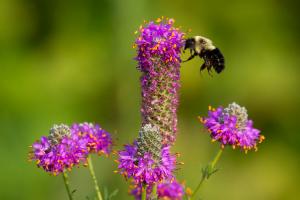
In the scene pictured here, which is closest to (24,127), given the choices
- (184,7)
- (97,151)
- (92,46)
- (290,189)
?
(92,46)

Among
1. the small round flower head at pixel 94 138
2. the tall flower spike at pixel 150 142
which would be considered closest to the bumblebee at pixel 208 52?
the small round flower head at pixel 94 138

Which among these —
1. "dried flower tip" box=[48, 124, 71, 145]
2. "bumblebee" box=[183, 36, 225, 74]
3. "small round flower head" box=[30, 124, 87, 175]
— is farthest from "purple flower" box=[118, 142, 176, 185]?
"bumblebee" box=[183, 36, 225, 74]

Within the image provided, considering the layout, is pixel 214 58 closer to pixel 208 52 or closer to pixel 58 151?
pixel 208 52

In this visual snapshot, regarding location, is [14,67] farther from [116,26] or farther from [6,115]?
[116,26]

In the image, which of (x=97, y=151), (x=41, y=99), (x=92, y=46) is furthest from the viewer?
(x=92, y=46)

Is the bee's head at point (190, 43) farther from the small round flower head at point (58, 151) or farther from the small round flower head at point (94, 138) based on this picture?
the small round flower head at point (58, 151)

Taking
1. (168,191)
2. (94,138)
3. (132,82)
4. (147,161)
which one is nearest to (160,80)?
(147,161)
